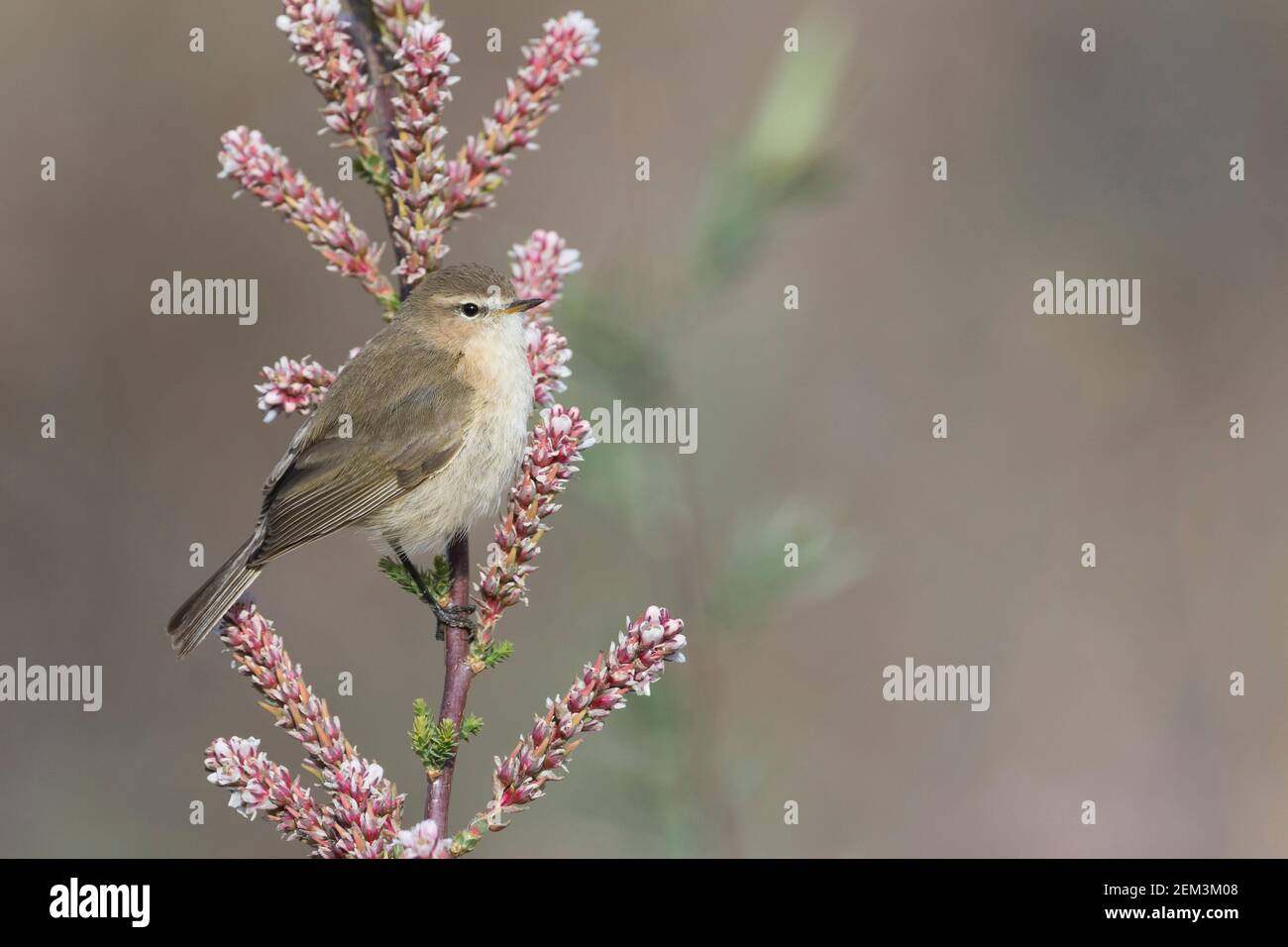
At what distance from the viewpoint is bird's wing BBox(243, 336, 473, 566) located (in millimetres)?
3906

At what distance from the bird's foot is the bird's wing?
691 mm

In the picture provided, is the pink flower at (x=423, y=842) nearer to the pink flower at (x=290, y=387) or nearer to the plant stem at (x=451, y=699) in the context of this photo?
the plant stem at (x=451, y=699)

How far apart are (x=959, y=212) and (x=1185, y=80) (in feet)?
5.44

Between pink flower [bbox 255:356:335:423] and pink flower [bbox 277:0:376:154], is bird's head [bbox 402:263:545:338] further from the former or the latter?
pink flower [bbox 277:0:376:154]

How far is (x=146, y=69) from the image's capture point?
7.95 m

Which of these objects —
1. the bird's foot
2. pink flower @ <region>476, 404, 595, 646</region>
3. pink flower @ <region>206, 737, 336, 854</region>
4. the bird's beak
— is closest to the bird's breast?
the bird's beak

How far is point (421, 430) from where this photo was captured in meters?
4.06

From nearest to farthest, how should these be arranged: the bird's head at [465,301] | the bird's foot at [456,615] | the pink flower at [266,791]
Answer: the pink flower at [266,791]
the bird's foot at [456,615]
the bird's head at [465,301]

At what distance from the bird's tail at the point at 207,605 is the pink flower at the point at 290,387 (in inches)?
16.6

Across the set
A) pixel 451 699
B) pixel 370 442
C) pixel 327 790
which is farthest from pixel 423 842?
pixel 370 442

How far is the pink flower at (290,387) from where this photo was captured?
3324 mm

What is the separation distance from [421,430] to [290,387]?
749 millimetres

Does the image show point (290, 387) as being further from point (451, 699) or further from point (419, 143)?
point (451, 699)

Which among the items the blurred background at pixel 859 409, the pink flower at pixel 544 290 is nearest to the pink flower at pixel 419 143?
the pink flower at pixel 544 290
